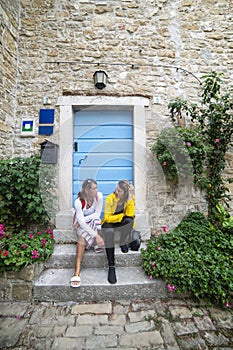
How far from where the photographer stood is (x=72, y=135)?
310 cm

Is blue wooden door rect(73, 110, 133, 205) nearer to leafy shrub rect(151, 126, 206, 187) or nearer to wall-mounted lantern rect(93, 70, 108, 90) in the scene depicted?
wall-mounted lantern rect(93, 70, 108, 90)

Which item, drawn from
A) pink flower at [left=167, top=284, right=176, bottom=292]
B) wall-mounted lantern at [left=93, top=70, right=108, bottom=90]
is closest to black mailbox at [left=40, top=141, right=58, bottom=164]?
wall-mounted lantern at [left=93, top=70, right=108, bottom=90]

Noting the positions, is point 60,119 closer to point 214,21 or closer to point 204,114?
point 204,114

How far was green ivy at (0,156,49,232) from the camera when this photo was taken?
2.56m

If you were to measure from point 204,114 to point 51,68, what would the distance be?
2.89m

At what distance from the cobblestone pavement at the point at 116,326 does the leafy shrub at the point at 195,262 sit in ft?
0.68

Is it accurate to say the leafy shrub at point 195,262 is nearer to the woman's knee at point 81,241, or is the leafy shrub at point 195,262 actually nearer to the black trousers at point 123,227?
the black trousers at point 123,227

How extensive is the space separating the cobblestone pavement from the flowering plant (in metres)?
A: 0.46

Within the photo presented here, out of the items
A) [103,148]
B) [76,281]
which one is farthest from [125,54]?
[76,281]

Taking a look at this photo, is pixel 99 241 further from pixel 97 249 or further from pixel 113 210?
pixel 113 210

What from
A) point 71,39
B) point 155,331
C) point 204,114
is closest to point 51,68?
point 71,39

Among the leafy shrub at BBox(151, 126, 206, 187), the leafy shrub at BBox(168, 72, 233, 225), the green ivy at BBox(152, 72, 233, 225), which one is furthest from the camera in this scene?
the leafy shrub at BBox(168, 72, 233, 225)

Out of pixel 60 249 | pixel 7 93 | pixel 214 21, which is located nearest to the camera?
pixel 60 249

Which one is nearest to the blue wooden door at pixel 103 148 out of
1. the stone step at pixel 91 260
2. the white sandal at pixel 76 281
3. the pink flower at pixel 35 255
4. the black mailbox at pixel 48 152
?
the black mailbox at pixel 48 152
